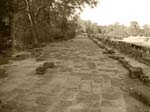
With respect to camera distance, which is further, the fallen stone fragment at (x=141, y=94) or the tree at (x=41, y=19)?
the tree at (x=41, y=19)

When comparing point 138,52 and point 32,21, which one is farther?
point 32,21

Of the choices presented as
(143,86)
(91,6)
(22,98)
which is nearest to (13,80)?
(22,98)

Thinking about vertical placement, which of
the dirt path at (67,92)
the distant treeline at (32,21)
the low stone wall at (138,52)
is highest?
the distant treeline at (32,21)

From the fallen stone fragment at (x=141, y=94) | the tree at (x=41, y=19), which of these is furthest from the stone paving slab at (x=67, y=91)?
the tree at (x=41, y=19)

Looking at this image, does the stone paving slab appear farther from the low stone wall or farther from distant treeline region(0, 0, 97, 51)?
distant treeline region(0, 0, 97, 51)

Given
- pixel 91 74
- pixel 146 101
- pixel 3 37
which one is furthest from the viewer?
pixel 3 37

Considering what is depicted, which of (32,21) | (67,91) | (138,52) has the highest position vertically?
(32,21)

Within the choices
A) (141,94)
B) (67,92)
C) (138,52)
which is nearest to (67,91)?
(67,92)

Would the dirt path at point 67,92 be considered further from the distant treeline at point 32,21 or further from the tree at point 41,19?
the tree at point 41,19

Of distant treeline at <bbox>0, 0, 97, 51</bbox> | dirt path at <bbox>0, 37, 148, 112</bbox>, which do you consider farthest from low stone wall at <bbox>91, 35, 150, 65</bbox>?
distant treeline at <bbox>0, 0, 97, 51</bbox>

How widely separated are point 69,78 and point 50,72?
5.25ft

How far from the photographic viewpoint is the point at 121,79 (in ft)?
33.8

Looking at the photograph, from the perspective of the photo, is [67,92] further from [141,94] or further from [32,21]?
[32,21]

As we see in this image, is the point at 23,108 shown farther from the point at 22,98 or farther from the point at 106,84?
the point at 106,84
